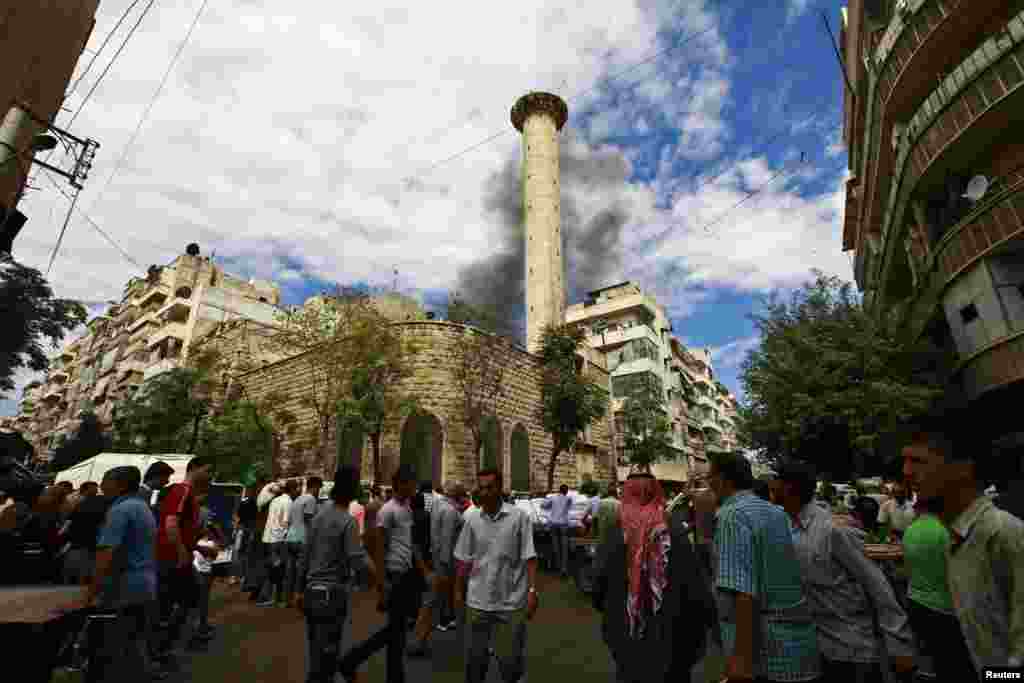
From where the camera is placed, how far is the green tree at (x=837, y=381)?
1341 centimetres

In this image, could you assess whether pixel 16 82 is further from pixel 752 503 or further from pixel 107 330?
pixel 107 330

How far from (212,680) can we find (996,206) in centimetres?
1562

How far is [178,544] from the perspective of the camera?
4238 mm

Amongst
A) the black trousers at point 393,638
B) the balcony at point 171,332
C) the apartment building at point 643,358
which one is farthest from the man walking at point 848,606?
the balcony at point 171,332

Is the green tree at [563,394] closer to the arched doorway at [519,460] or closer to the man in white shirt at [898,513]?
the arched doorway at [519,460]

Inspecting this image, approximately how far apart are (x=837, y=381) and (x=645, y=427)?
18.8m

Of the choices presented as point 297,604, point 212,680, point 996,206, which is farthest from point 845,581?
point 996,206

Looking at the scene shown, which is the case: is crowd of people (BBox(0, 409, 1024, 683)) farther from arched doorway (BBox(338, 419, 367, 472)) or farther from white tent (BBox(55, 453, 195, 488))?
arched doorway (BBox(338, 419, 367, 472))

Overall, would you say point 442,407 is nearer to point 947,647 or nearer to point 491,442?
point 491,442

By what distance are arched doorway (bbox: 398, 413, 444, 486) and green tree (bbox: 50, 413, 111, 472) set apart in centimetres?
2148

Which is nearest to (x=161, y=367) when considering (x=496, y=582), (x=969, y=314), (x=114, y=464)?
(x=114, y=464)

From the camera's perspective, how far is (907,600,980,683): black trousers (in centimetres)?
243

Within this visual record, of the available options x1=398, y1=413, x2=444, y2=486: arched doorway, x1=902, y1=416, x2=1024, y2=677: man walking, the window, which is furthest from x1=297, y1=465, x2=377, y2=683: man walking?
x1=398, y1=413, x2=444, y2=486: arched doorway

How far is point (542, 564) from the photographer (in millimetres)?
11523
